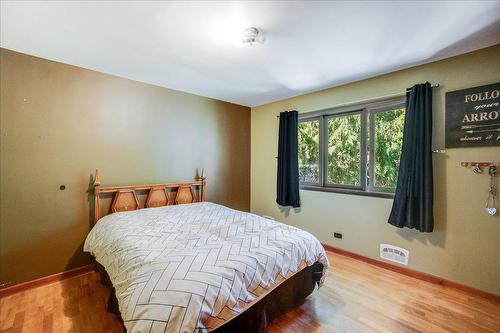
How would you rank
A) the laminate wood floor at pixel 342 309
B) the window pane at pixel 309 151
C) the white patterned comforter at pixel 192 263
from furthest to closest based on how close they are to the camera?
the window pane at pixel 309 151 < the laminate wood floor at pixel 342 309 < the white patterned comforter at pixel 192 263

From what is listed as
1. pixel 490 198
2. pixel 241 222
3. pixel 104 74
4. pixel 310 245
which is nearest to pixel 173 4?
pixel 104 74

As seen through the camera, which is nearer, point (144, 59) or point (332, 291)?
point (332, 291)

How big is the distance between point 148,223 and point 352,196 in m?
2.49

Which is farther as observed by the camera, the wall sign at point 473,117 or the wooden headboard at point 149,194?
the wooden headboard at point 149,194

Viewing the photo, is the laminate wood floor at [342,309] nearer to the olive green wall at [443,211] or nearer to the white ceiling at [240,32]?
the olive green wall at [443,211]

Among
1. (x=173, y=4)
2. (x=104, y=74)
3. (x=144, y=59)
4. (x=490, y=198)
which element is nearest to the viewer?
(x=173, y=4)

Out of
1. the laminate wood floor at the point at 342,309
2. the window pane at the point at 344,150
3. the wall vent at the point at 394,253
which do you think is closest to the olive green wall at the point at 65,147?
the laminate wood floor at the point at 342,309

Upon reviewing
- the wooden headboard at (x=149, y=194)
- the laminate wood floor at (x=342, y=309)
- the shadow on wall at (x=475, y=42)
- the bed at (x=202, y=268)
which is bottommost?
the laminate wood floor at (x=342, y=309)

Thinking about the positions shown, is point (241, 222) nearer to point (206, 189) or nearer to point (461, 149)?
point (206, 189)

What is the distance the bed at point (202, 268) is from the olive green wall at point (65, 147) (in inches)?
12.3

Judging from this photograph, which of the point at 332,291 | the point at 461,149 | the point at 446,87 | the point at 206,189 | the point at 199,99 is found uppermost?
the point at 199,99

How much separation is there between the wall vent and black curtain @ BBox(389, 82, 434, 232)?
351mm

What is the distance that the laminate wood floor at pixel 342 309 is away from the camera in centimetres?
172

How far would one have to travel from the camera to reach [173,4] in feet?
5.00
